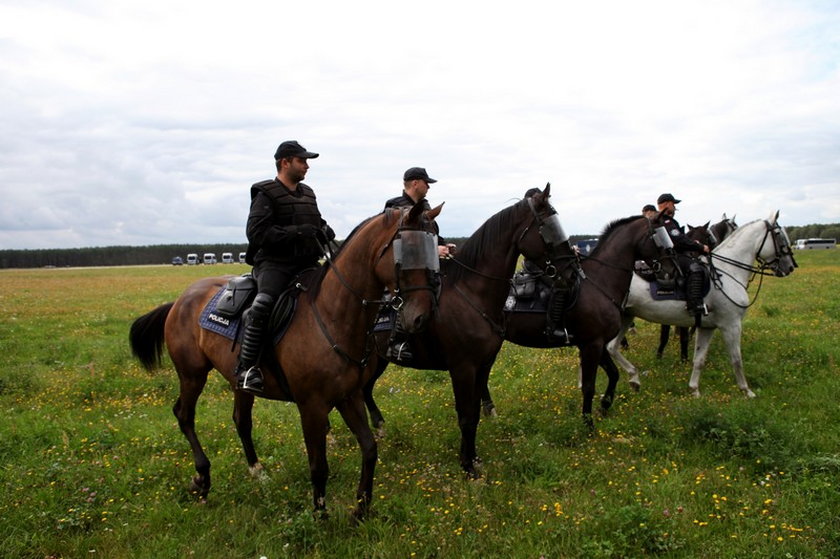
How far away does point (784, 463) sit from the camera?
247 inches

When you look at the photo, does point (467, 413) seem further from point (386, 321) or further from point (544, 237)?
point (544, 237)

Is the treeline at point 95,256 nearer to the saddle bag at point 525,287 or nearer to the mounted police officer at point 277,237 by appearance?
the saddle bag at point 525,287

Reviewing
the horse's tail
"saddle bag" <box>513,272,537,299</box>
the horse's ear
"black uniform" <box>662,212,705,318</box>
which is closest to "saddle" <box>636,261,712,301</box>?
"black uniform" <box>662,212,705,318</box>

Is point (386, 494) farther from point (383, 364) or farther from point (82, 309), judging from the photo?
point (82, 309)

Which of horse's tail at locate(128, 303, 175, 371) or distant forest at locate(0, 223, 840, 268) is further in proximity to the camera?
distant forest at locate(0, 223, 840, 268)

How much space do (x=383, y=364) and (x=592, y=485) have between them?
11.2ft

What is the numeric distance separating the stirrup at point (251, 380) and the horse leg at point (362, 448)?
0.86 meters

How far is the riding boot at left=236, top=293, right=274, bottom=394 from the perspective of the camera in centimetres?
559

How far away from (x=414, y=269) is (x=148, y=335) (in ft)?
15.3

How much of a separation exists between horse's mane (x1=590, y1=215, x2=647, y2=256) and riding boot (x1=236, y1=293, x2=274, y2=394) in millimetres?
5805

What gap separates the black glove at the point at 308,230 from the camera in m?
5.56

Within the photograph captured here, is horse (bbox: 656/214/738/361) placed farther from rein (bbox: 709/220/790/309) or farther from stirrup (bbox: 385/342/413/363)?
stirrup (bbox: 385/342/413/363)

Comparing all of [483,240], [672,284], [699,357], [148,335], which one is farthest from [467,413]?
[672,284]

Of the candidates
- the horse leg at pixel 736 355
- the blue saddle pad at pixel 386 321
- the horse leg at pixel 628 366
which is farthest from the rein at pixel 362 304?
the horse leg at pixel 736 355
